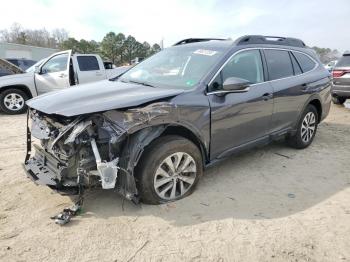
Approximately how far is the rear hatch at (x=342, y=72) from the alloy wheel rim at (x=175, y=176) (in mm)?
8117

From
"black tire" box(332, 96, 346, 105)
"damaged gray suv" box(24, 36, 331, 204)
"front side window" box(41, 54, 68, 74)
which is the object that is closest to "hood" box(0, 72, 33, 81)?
"front side window" box(41, 54, 68, 74)

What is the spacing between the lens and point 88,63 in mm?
10773

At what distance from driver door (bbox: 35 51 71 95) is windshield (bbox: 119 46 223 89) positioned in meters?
5.60

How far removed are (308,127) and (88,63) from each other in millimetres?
7181

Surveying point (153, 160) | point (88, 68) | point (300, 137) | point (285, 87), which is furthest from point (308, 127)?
point (88, 68)

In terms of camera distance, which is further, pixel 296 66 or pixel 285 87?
pixel 296 66

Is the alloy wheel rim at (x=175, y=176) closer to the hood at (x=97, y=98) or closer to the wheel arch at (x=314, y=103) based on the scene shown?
the hood at (x=97, y=98)

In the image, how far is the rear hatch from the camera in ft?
33.6

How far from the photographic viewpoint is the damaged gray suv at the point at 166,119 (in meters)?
3.42

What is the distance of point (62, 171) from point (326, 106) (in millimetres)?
4983

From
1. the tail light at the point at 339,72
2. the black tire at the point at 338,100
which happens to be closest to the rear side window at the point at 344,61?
the tail light at the point at 339,72

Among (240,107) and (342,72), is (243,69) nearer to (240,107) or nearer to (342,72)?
(240,107)

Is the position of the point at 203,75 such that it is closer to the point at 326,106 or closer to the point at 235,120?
the point at 235,120

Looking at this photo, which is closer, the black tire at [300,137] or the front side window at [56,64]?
the black tire at [300,137]
